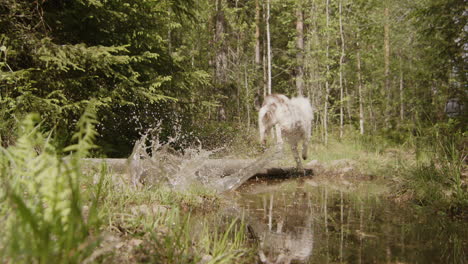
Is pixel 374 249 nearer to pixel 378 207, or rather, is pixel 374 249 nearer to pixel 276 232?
pixel 276 232

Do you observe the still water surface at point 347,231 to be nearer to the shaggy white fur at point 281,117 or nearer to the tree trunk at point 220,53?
the shaggy white fur at point 281,117

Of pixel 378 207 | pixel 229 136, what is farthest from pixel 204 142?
pixel 378 207

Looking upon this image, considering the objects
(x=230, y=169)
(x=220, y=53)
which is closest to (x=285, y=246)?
(x=230, y=169)

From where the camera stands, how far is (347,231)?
3.40 meters

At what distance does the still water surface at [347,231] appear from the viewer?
8.92 feet

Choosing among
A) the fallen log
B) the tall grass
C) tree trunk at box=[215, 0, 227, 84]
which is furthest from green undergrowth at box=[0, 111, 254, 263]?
tree trunk at box=[215, 0, 227, 84]

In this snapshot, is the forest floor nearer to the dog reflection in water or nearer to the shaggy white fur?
the dog reflection in water

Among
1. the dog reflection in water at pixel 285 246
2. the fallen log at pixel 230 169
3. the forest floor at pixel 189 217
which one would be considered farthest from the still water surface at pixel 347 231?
the fallen log at pixel 230 169

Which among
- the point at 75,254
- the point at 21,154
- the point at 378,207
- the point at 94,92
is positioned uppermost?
the point at 94,92

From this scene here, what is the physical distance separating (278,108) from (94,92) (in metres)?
3.96

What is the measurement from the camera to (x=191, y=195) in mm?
4328

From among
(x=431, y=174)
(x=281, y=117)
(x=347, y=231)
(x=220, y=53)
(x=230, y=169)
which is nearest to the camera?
(x=347, y=231)

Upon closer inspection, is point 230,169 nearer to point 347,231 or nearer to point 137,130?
point 137,130

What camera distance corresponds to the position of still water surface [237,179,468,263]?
272 centimetres
